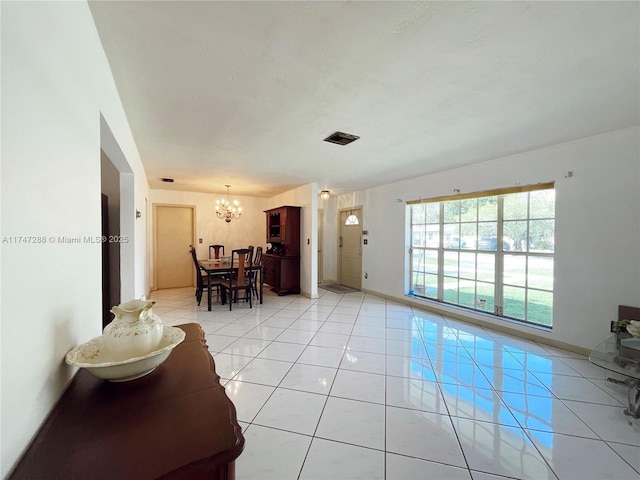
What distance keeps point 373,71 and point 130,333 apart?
193 centimetres

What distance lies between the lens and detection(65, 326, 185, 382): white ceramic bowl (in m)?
0.85

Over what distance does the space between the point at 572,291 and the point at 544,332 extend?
61 centimetres

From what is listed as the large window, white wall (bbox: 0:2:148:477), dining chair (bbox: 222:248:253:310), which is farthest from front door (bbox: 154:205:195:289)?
white wall (bbox: 0:2:148:477)

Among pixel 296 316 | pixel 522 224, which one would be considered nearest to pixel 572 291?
pixel 522 224

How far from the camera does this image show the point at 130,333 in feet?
3.07

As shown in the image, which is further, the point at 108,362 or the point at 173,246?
the point at 173,246

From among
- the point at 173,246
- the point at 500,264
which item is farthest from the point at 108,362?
the point at 173,246

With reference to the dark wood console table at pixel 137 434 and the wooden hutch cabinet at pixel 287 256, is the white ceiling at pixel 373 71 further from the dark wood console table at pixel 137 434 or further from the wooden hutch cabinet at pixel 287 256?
the wooden hutch cabinet at pixel 287 256

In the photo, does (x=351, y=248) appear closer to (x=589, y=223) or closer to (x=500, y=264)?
(x=500, y=264)

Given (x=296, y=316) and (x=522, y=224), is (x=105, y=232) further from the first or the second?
(x=522, y=224)

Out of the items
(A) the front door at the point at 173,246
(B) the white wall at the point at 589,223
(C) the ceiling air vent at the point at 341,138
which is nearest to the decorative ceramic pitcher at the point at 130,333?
(C) the ceiling air vent at the point at 341,138

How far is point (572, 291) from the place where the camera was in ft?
9.94

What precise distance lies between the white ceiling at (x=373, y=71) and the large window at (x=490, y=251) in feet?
3.07

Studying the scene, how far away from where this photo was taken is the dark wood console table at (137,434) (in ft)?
1.94
